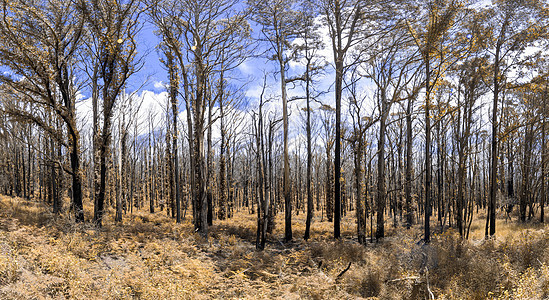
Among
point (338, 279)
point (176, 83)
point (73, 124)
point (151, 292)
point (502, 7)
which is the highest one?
point (502, 7)

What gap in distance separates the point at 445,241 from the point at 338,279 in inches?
203

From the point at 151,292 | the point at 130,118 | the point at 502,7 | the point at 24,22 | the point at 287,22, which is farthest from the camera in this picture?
the point at 130,118

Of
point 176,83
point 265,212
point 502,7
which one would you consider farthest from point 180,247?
point 502,7

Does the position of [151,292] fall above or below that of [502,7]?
below

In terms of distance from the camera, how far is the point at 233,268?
8062mm

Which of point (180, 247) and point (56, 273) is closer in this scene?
point (56, 273)

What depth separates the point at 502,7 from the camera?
1159cm

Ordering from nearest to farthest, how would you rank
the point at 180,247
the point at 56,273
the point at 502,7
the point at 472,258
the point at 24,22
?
the point at 56,273
the point at 472,258
the point at 180,247
the point at 24,22
the point at 502,7

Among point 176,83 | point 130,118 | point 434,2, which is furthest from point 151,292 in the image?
point 130,118

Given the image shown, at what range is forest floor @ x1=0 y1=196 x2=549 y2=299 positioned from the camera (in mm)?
5414

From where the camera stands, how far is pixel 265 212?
10.3m

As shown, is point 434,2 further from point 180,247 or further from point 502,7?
point 180,247

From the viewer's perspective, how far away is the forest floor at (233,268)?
5414 millimetres

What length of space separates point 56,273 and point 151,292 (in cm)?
238
